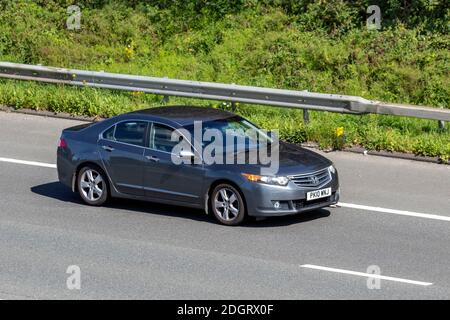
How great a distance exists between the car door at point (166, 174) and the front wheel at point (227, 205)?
0.26 meters

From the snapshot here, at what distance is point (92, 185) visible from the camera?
1689cm

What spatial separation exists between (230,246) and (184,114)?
2.87 m

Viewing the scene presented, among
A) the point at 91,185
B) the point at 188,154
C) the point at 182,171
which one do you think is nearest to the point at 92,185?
the point at 91,185

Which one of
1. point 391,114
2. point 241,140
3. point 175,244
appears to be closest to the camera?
point 175,244

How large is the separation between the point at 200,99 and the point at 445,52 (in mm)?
5124

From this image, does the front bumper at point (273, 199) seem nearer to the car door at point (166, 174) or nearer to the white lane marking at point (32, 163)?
the car door at point (166, 174)

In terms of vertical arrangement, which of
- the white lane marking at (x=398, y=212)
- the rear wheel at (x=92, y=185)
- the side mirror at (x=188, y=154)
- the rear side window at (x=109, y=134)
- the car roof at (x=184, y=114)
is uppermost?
the car roof at (x=184, y=114)

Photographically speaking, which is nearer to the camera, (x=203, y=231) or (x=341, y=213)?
(x=203, y=231)

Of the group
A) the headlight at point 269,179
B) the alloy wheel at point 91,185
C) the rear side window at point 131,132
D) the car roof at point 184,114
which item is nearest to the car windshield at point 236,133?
the car roof at point 184,114

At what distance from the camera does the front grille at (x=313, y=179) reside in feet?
50.8

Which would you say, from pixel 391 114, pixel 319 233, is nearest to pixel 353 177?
pixel 391 114

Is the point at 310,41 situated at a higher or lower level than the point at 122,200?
higher

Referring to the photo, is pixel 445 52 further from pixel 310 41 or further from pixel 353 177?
pixel 353 177

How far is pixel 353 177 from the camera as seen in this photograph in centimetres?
1866
